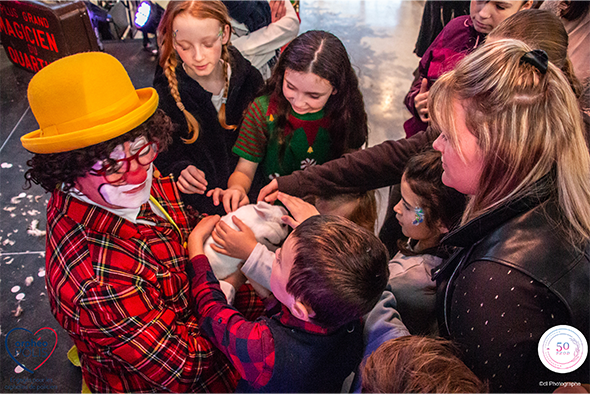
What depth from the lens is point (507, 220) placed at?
3.45 ft

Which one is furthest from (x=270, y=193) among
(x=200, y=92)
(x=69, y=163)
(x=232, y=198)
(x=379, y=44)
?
(x=379, y=44)

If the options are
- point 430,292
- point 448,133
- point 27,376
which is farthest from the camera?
point 27,376

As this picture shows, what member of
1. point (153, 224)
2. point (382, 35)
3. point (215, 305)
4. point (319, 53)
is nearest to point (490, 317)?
point (215, 305)

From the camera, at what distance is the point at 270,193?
1888mm

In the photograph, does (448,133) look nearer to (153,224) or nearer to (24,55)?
(153,224)

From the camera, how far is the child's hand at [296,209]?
5.39 ft

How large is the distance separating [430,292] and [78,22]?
3.33 m

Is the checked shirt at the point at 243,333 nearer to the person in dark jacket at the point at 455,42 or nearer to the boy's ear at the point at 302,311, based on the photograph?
the boy's ear at the point at 302,311

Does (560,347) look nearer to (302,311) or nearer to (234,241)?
(302,311)

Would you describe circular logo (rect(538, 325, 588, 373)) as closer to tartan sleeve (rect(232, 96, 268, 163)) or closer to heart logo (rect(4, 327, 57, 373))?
tartan sleeve (rect(232, 96, 268, 163))

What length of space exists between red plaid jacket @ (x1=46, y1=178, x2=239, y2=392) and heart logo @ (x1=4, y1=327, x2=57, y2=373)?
2.63ft

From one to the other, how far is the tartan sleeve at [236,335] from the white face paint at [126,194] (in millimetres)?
346

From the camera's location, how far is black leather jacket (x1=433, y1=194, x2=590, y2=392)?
3.09ft

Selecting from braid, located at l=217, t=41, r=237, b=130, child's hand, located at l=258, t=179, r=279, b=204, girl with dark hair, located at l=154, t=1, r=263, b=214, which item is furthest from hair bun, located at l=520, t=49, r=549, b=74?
braid, located at l=217, t=41, r=237, b=130
